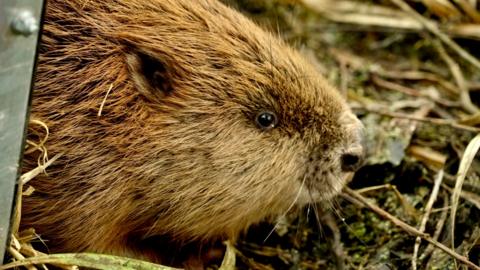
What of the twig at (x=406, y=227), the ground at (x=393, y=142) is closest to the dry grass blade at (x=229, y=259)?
the ground at (x=393, y=142)

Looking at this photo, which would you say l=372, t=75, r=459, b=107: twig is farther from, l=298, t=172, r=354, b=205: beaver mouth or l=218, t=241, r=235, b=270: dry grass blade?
l=218, t=241, r=235, b=270: dry grass blade

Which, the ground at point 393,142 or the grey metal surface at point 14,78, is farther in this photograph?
the ground at point 393,142

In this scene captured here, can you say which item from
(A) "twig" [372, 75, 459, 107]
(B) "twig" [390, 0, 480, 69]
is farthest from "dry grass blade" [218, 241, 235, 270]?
(B) "twig" [390, 0, 480, 69]

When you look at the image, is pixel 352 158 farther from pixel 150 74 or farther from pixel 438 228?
pixel 150 74

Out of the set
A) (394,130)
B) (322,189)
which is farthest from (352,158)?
(394,130)

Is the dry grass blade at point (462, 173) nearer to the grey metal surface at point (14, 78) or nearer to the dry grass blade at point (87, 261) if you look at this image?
the dry grass blade at point (87, 261)
